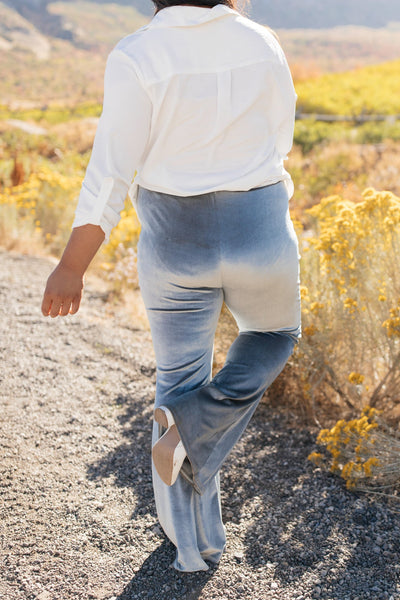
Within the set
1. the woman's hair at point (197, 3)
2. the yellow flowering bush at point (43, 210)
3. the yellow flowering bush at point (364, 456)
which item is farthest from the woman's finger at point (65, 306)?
the yellow flowering bush at point (43, 210)

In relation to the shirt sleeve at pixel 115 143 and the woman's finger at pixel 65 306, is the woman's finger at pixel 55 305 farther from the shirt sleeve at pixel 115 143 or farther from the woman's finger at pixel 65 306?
the shirt sleeve at pixel 115 143

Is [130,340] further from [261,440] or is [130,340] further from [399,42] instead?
[399,42]

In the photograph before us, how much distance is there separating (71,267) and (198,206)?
0.35 metres

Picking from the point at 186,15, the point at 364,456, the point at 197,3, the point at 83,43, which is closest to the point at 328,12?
the point at 83,43

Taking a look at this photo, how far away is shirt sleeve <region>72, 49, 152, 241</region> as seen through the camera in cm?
139

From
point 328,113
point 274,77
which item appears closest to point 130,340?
point 274,77

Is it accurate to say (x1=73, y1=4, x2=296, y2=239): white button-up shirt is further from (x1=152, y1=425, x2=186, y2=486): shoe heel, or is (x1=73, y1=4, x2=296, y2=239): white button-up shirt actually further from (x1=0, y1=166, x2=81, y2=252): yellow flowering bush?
(x1=0, y1=166, x2=81, y2=252): yellow flowering bush

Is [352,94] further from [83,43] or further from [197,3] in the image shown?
[83,43]

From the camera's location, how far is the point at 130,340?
12.2 feet

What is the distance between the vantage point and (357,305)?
2.57m

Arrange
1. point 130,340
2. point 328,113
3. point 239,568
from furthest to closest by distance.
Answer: point 328,113, point 130,340, point 239,568

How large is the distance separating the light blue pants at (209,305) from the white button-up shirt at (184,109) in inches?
2.9

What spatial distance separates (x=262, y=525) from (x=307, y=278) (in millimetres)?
1260

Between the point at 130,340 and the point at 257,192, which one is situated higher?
the point at 257,192
